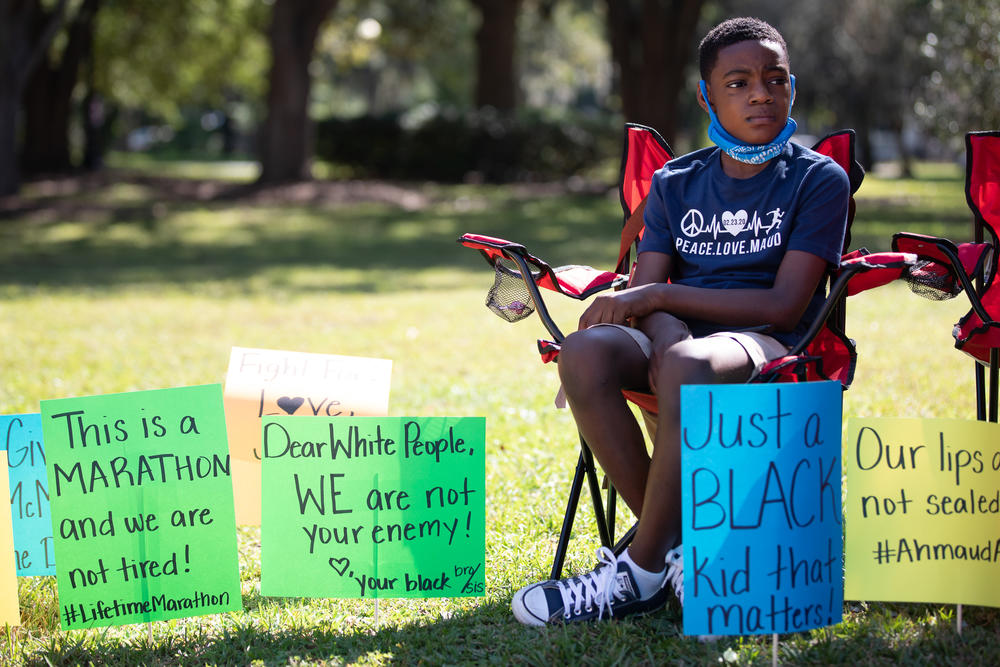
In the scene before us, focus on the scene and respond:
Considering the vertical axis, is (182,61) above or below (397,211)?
above

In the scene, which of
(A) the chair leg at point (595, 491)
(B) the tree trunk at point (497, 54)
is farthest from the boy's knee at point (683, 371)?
(B) the tree trunk at point (497, 54)

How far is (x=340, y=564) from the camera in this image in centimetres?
263

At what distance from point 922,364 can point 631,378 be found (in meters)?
3.69

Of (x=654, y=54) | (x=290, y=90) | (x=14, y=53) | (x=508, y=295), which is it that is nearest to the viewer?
(x=508, y=295)

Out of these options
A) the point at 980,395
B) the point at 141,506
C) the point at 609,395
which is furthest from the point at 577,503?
the point at 980,395

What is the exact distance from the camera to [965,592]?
8.11 feet

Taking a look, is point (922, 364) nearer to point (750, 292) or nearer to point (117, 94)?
point (750, 292)

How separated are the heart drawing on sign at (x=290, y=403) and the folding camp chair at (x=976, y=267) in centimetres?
178

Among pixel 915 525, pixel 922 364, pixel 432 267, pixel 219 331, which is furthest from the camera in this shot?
pixel 432 267

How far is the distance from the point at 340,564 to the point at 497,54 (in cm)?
1967

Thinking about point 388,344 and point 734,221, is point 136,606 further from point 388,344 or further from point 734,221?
point 388,344

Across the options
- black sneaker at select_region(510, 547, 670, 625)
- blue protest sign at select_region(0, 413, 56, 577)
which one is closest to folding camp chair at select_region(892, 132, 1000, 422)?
black sneaker at select_region(510, 547, 670, 625)

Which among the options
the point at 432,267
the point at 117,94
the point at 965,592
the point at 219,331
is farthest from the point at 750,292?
the point at 117,94

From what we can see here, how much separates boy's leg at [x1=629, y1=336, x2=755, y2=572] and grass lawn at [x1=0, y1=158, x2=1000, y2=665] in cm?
27
